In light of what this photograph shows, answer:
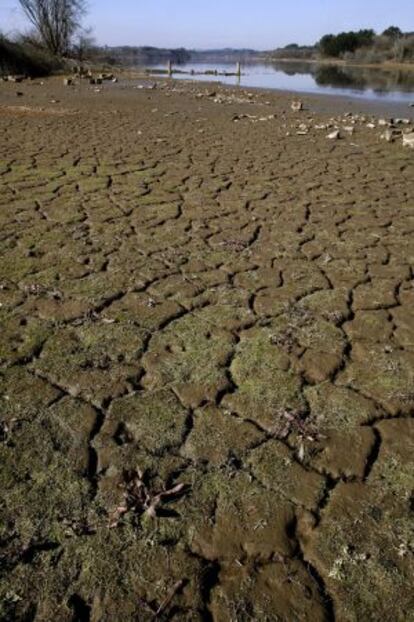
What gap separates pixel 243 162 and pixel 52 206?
3.08 meters

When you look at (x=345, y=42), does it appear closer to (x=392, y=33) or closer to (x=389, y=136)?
(x=392, y=33)

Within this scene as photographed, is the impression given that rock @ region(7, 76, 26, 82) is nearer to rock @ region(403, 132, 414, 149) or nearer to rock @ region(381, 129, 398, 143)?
rock @ region(381, 129, 398, 143)

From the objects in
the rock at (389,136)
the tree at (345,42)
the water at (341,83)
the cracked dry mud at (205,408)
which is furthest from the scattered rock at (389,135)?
the tree at (345,42)

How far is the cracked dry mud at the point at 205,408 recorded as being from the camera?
1636 mm

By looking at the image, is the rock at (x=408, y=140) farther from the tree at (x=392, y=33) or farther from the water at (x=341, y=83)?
the tree at (x=392, y=33)

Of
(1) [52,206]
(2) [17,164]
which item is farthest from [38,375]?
(2) [17,164]

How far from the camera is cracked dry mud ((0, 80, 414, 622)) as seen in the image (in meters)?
1.64

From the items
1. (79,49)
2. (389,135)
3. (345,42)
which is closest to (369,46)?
(345,42)

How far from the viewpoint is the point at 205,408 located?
94.3 inches

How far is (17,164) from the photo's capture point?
6.57 m

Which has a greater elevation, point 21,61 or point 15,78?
point 21,61

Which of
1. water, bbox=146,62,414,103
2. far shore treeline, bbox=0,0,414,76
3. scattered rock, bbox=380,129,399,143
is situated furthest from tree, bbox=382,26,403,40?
scattered rock, bbox=380,129,399,143

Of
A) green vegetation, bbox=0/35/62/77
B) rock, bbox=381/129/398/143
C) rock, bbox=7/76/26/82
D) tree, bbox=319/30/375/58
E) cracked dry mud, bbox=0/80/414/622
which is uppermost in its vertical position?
tree, bbox=319/30/375/58

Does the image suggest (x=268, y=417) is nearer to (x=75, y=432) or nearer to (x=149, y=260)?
(x=75, y=432)
